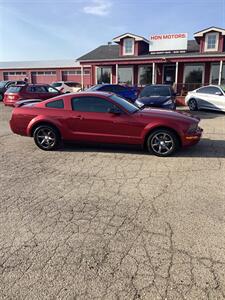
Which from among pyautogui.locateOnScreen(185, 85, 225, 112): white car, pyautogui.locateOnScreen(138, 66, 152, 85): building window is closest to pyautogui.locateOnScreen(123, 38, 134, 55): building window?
pyautogui.locateOnScreen(138, 66, 152, 85): building window

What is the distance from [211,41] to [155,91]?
1402cm

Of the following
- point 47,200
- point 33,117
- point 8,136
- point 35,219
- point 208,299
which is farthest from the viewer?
point 8,136

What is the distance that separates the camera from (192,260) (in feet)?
9.96

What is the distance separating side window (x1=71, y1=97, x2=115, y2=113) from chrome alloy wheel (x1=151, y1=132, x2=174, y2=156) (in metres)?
1.28

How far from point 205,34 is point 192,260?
2452 cm

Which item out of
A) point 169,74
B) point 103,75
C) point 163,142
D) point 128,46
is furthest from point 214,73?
point 163,142

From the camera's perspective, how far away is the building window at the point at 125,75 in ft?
88.5

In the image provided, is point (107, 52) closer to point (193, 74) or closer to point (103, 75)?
point (103, 75)

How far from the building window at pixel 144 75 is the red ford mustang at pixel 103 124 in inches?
787

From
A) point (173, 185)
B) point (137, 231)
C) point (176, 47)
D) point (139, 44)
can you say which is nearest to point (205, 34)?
point (176, 47)

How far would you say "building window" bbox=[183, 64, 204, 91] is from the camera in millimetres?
24438

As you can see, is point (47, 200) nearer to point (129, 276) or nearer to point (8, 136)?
point (129, 276)

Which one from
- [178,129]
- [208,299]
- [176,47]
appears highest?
[176,47]

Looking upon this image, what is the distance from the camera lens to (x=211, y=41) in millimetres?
24094
